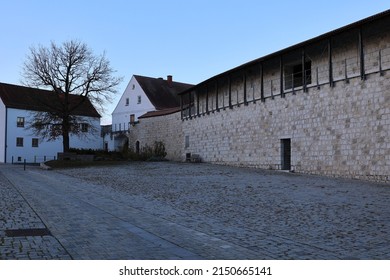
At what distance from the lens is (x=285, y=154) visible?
2548cm

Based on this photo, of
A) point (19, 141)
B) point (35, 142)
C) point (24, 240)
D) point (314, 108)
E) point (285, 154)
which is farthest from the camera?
point (35, 142)

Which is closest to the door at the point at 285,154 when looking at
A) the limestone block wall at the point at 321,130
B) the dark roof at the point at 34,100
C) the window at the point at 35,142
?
the limestone block wall at the point at 321,130

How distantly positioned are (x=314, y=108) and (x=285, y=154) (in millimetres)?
3816

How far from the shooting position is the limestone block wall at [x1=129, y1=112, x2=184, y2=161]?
1564 inches

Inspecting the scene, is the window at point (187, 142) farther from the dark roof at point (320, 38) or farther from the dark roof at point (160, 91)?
the dark roof at point (160, 91)

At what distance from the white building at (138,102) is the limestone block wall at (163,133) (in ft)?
6.70

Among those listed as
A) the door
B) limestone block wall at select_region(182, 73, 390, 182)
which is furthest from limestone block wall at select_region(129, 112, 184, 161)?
the door

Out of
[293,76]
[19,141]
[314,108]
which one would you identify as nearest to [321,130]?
[314,108]

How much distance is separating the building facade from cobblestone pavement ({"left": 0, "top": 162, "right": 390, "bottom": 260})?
19.8 feet

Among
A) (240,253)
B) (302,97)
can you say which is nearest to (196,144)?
(302,97)

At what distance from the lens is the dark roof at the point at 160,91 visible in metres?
50.8

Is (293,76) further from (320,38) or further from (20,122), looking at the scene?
(20,122)

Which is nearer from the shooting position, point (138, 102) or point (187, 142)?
point (187, 142)

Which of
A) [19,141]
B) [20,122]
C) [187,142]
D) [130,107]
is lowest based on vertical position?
[187,142]
